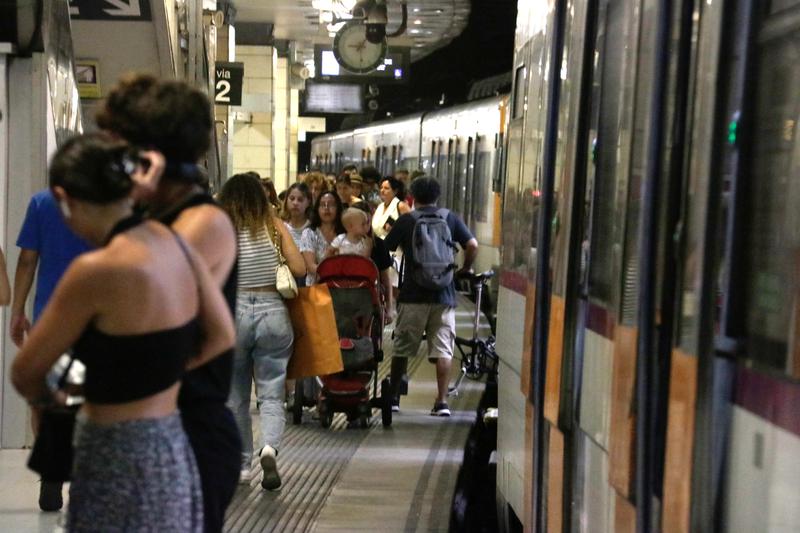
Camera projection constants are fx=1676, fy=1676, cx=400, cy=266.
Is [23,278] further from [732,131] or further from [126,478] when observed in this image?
Answer: [732,131]

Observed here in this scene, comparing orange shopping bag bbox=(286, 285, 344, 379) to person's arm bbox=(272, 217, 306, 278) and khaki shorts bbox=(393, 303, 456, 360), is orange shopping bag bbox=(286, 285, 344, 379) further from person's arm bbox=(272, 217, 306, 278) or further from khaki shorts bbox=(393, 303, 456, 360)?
khaki shorts bbox=(393, 303, 456, 360)

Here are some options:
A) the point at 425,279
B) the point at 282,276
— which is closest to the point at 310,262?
the point at 425,279

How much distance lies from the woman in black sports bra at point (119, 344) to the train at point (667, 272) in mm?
1087

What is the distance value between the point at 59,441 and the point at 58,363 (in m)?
0.22

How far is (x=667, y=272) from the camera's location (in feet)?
→ 12.7

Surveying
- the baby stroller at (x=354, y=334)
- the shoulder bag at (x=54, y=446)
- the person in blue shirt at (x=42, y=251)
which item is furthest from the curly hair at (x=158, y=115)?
the baby stroller at (x=354, y=334)

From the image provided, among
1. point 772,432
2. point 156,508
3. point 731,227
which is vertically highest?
point 731,227

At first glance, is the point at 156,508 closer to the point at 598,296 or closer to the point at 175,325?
the point at 175,325

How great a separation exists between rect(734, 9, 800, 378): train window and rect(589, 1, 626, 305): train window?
1.13 metres

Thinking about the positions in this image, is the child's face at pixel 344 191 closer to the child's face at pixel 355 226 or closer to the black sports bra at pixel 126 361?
the child's face at pixel 355 226

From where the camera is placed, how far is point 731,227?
3516 millimetres

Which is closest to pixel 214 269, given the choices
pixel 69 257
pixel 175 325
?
pixel 175 325

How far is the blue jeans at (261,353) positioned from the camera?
29.0ft

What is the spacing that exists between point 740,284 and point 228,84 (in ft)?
65.9
